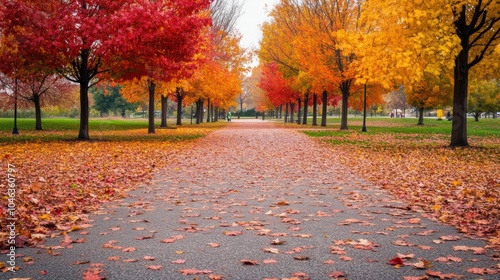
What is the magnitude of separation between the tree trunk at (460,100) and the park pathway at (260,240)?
10.4 m

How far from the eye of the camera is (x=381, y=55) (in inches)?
669

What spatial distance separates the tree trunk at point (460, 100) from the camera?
1727 centimetres

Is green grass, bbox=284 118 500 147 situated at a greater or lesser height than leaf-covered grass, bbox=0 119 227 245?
greater

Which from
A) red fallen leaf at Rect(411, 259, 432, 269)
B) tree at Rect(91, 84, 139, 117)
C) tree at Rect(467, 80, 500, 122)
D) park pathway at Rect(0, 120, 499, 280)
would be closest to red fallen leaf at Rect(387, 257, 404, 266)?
park pathway at Rect(0, 120, 499, 280)

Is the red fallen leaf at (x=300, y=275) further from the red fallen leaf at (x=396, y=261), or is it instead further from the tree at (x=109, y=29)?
the tree at (x=109, y=29)

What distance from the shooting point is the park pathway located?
420 cm

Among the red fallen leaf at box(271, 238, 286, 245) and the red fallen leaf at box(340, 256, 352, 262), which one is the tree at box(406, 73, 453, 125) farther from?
the red fallen leaf at box(340, 256, 352, 262)

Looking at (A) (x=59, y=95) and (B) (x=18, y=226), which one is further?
(A) (x=59, y=95)

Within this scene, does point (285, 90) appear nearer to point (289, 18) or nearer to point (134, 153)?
point (289, 18)

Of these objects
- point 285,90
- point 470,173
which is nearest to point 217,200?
point 470,173

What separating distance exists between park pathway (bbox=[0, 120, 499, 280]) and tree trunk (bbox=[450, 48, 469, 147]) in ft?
34.0

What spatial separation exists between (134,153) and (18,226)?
9697 millimetres

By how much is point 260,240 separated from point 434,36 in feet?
42.8

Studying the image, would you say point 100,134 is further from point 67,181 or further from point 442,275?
point 442,275
